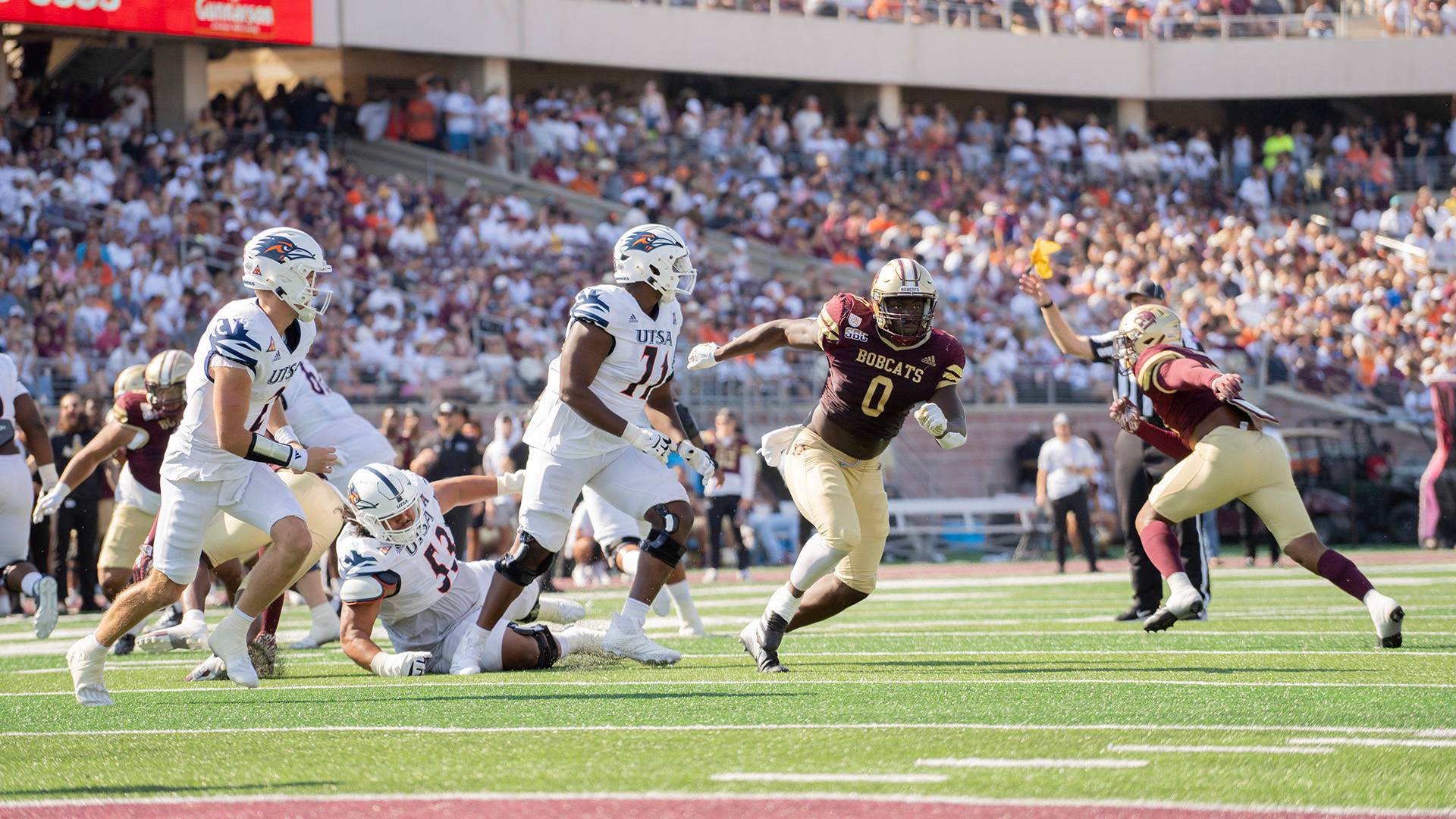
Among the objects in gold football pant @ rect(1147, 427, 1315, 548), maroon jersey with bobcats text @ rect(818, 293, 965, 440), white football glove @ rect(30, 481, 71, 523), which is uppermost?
maroon jersey with bobcats text @ rect(818, 293, 965, 440)

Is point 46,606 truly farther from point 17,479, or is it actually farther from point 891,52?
point 891,52

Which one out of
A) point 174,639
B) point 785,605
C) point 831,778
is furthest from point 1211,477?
point 174,639

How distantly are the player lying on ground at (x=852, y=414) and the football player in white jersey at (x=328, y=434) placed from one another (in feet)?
7.96

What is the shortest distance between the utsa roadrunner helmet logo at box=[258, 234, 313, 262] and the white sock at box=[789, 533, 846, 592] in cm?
229

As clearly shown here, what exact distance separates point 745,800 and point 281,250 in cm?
353

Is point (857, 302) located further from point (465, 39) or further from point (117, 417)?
point (465, 39)

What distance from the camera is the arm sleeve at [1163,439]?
9.23 meters

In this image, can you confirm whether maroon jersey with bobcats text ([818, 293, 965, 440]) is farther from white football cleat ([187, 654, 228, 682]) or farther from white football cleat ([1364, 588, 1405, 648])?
white football cleat ([187, 654, 228, 682])

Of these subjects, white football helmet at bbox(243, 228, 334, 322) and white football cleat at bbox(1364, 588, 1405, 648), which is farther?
white football cleat at bbox(1364, 588, 1405, 648)

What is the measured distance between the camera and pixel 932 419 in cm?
713

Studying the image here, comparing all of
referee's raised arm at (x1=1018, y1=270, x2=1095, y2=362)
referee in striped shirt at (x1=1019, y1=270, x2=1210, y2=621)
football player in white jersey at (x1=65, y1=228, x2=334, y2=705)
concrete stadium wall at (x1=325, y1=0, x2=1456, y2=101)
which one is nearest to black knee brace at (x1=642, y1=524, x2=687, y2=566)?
football player in white jersey at (x1=65, y1=228, x2=334, y2=705)

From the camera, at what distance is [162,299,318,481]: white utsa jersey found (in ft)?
22.3

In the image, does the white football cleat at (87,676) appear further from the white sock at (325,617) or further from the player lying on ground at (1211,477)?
the player lying on ground at (1211,477)

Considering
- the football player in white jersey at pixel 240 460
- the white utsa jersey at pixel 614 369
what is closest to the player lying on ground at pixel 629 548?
the white utsa jersey at pixel 614 369
